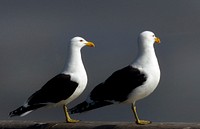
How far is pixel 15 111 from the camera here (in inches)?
910

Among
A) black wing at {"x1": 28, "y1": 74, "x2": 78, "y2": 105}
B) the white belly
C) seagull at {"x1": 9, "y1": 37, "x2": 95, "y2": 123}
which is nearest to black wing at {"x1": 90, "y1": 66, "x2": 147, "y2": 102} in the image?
the white belly

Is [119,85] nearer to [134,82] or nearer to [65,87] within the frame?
[134,82]

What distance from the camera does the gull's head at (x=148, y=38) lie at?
71.2 feet

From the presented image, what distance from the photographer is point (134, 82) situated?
21.2m

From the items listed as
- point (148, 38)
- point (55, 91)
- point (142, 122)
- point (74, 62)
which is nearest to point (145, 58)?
point (148, 38)

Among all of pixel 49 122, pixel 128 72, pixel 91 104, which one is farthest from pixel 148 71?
pixel 49 122

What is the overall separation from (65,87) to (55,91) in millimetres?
489

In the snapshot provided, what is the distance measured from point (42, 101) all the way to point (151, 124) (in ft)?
13.4

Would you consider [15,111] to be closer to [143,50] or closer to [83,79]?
[83,79]

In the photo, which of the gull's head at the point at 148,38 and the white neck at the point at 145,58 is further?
the gull's head at the point at 148,38

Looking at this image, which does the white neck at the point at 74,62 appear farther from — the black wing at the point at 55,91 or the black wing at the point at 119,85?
the black wing at the point at 119,85

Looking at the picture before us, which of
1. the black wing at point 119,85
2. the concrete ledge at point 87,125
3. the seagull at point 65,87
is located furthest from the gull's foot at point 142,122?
the seagull at point 65,87

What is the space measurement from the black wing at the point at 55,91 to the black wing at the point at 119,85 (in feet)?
2.52

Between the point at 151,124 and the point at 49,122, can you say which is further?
the point at 49,122
